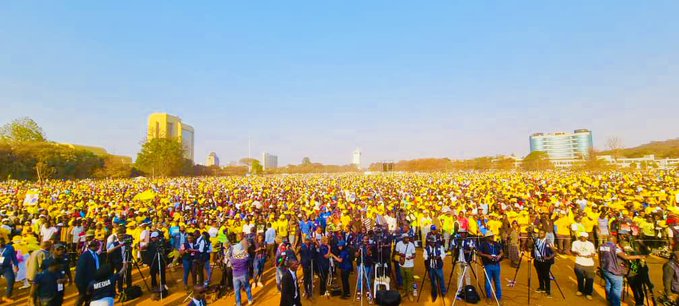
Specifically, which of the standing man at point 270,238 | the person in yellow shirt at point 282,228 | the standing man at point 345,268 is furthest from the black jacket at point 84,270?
the person in yellow shirt at point 282,228

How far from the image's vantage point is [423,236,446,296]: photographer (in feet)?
A: 21.8

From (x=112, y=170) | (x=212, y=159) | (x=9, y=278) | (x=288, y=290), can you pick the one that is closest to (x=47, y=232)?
(x=9, y=278)

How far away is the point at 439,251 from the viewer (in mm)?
6695

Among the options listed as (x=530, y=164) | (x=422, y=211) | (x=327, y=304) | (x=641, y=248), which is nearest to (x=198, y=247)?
(x=327, y=304)

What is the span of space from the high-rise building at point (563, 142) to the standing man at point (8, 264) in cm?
18648

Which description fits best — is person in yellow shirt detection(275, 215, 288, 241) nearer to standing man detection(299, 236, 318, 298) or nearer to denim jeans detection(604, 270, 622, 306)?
standing man detection(299, 236, 318, 298)

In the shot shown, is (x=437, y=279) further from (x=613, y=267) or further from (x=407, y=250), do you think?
(x=613, y=267)

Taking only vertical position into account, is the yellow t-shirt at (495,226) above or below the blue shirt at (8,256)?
below

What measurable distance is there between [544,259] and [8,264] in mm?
12143

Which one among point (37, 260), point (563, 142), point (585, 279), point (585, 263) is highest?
point (563, 142)

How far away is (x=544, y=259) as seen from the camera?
683 cm

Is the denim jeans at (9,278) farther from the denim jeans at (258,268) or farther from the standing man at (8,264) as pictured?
the denim jeans at (258,268)

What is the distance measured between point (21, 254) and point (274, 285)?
6.64 metres

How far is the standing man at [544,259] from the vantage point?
6824 millimetres
